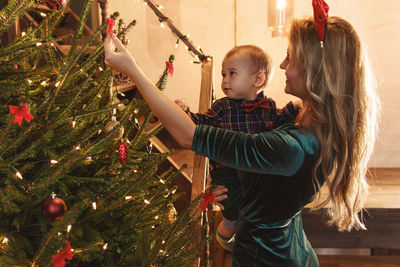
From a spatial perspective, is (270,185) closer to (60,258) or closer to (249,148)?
(249,148)

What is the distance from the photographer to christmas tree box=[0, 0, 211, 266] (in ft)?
2.63

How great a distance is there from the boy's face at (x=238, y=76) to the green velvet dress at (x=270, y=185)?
0.48 meters

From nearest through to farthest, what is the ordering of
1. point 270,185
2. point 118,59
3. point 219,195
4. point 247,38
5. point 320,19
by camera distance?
point 118,59 < point 320,19 < point 270,185 < point 219,195 < point 247,38

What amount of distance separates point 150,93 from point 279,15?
2795mm

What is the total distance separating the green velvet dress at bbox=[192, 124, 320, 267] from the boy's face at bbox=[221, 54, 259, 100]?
0.48 meters

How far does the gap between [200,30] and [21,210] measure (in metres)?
3.05

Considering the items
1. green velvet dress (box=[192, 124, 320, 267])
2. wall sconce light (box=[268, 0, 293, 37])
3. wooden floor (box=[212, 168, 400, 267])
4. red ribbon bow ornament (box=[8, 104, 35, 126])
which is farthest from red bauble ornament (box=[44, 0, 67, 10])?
wall sconce light (box=[268, 0, 293, 37])

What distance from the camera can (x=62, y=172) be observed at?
84cm

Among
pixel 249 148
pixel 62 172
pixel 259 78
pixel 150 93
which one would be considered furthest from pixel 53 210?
pixel 259 78

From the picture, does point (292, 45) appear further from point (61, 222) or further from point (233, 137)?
point (61, 222)

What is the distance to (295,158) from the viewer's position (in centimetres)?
99

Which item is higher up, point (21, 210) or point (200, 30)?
point (200, 30)

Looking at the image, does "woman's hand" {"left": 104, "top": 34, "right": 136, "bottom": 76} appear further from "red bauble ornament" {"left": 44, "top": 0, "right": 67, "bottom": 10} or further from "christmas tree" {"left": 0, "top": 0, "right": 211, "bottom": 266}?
"red bauble ornament" {"left": 44, "top": 0, "right": 67, "bottom": 10}

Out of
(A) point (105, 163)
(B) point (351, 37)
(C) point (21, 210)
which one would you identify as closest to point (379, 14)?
(B) point (351, 37)
